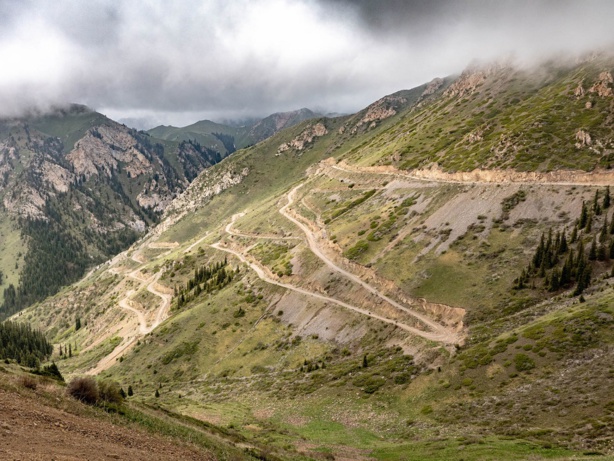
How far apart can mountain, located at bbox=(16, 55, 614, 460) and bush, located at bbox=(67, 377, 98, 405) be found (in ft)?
67.2

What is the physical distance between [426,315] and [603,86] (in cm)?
12039

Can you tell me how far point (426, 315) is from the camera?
3221 inches

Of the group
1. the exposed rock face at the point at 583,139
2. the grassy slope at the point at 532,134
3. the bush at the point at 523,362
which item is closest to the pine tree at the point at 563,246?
the bush at the point at 523,362

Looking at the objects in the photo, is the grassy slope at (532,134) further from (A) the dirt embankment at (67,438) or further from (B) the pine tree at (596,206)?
(A) the dirt embankment at (67,438)

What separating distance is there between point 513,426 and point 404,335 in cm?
3609

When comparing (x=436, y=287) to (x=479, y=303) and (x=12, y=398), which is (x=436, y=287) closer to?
(x=479, y=303)

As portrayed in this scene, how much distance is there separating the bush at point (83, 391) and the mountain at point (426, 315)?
67.2ft

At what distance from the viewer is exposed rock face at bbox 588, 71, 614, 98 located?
141 m

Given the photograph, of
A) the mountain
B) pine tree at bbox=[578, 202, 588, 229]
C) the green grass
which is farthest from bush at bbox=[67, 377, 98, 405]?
pine tree at bbox=[578, 202, 588, 229]

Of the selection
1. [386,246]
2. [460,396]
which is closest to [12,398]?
[460,396]

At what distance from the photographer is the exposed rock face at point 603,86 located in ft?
462

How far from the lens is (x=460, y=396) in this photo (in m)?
52.5

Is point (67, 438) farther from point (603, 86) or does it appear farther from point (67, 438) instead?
point (603, 86)

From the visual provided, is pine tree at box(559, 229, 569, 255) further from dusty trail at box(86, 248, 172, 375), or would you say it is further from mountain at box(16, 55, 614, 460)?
dusty trail at box(86, 248, 172, 375)
